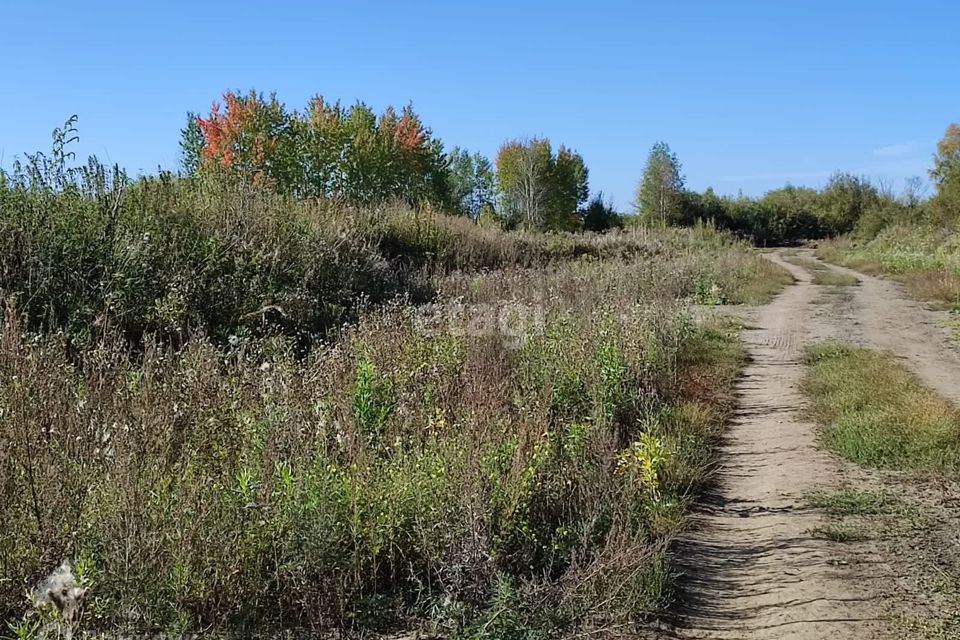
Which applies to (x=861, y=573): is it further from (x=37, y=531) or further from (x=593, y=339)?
(x=37, y=531)

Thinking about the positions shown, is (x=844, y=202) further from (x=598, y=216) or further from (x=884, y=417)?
(x=884, y=417)

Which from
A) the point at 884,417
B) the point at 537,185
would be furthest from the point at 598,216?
the point at 884,417

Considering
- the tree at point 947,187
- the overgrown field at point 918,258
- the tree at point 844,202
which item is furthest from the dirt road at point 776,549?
the tree at point 844,202

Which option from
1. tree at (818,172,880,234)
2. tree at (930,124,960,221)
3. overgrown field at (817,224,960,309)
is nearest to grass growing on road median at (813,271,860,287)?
overgrown field at (817,224,960,309)

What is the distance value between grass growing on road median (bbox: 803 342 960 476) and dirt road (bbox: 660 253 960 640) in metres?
0.24

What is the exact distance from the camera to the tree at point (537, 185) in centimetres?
5772

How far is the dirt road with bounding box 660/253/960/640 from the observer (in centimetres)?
415

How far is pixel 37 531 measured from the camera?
3.81 meters

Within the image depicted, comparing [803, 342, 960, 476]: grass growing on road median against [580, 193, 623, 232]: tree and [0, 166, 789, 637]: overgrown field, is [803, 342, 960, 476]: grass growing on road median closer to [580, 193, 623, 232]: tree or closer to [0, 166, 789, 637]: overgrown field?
[0, 166, 789, 637]: overgrown field

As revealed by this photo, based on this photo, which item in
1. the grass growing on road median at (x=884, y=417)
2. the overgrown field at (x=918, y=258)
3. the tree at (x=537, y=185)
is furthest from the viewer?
the tree at (x=537, y=185)

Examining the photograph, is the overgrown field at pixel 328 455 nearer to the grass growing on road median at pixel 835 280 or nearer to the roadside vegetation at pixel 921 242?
the roadside vegetation at pixel 921 242

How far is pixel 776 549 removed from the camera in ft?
16.8

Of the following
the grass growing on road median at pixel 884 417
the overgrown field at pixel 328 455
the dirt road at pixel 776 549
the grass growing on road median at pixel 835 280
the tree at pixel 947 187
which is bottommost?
the dirt road at pixel 776 549

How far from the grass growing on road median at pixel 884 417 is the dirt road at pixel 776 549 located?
0.77 ft
